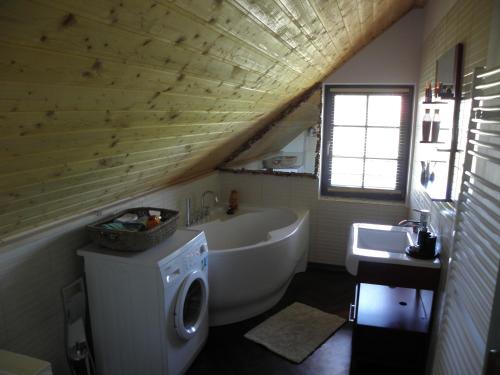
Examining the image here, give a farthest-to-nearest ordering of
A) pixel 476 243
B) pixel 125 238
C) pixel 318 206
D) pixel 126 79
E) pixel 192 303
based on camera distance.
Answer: pixel 318 206 → pixel 192 303 → pixel 125 238 → pixel 476 243 → pixel 126 79

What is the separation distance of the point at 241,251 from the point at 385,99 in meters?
2.15

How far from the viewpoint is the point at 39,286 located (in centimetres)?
212

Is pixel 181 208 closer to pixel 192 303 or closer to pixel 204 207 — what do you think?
pixel 204 207

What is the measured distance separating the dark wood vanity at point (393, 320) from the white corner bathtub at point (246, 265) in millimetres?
764

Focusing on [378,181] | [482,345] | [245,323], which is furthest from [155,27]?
[378,181]

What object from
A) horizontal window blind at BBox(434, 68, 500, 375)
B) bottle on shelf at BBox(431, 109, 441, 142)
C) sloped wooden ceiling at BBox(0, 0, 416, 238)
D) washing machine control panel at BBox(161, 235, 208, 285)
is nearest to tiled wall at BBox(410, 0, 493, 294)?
horizontal window blind at BBox(434, 68, 500, 375)

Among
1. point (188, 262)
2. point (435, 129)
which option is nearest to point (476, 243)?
point (435, 129)

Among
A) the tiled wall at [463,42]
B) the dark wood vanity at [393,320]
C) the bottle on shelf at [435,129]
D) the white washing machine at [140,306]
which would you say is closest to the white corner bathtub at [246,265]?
the white washing machine at [140,306]

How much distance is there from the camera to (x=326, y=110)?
158 inches

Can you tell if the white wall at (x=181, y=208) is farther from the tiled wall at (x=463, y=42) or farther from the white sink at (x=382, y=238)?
the white sink at (x=382, y=238)

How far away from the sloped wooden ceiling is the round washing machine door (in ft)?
2.46

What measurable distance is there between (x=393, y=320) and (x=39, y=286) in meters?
2.11

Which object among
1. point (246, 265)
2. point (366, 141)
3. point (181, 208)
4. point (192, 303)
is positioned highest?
point (366, 141)

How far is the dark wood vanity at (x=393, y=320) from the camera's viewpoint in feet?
7.61
